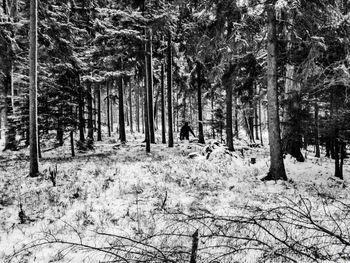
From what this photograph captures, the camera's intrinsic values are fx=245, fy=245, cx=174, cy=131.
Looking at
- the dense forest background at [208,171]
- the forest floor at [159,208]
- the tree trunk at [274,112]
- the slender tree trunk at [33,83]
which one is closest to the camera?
the forest floor at [159,208]

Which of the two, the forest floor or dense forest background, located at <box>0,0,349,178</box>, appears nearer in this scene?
the forest floor

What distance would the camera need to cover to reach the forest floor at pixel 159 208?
3.88 meters

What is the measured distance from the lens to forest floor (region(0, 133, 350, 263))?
3.88 metres

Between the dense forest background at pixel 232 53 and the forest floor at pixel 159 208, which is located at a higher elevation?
the dense forest background at pixel 232 53

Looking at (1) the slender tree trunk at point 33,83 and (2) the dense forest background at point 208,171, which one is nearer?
(2) the dense forest background at point 208,171

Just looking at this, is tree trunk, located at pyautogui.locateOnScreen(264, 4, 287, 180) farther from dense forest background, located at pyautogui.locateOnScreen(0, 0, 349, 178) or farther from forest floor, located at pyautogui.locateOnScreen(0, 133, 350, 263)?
forest floor, located at pyautogui.locateOnScreen(0, 133, 350, 263)

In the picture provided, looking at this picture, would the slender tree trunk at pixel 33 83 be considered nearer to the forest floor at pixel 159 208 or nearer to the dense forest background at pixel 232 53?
the forest floor at pixel 159 208

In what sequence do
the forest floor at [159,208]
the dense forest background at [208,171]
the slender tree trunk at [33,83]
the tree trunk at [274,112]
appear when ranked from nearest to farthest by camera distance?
1. the forest floor at [159,208]
2. the dense forest background at [208,171]
3. the tree trunk at [274,112]
4. the slender tree trunk at [33,83]

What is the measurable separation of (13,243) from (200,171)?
720 centimetres

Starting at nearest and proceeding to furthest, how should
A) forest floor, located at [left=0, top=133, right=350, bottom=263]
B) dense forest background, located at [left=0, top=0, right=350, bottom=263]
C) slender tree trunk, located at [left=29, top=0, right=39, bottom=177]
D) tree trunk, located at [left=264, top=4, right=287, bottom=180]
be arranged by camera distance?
1. forest floor, located at [left=0, top=133, right=350, bottom=263]
2. dense forest background, located at [left=0, top=0, right=350, bottom=263]
3. tree trunk, located at [left=264, top=4, right=287, bottom=180]
4. slender tree trunk, located at [left=29, top=0, right=39, bottom=177]

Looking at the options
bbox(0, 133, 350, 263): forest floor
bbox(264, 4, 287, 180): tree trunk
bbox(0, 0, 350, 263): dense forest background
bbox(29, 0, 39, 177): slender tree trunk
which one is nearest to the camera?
bbox(0, 133, 350, 263): forest floor

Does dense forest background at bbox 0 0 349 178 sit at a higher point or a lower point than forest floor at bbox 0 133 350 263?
higher

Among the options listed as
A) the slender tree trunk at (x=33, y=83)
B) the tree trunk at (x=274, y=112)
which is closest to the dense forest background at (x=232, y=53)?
the tree trunk at (x=274, y=112)

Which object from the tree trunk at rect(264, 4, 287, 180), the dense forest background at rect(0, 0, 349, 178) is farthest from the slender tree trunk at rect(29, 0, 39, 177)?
the tree trunk at rect(264, 4, 287, 180)
